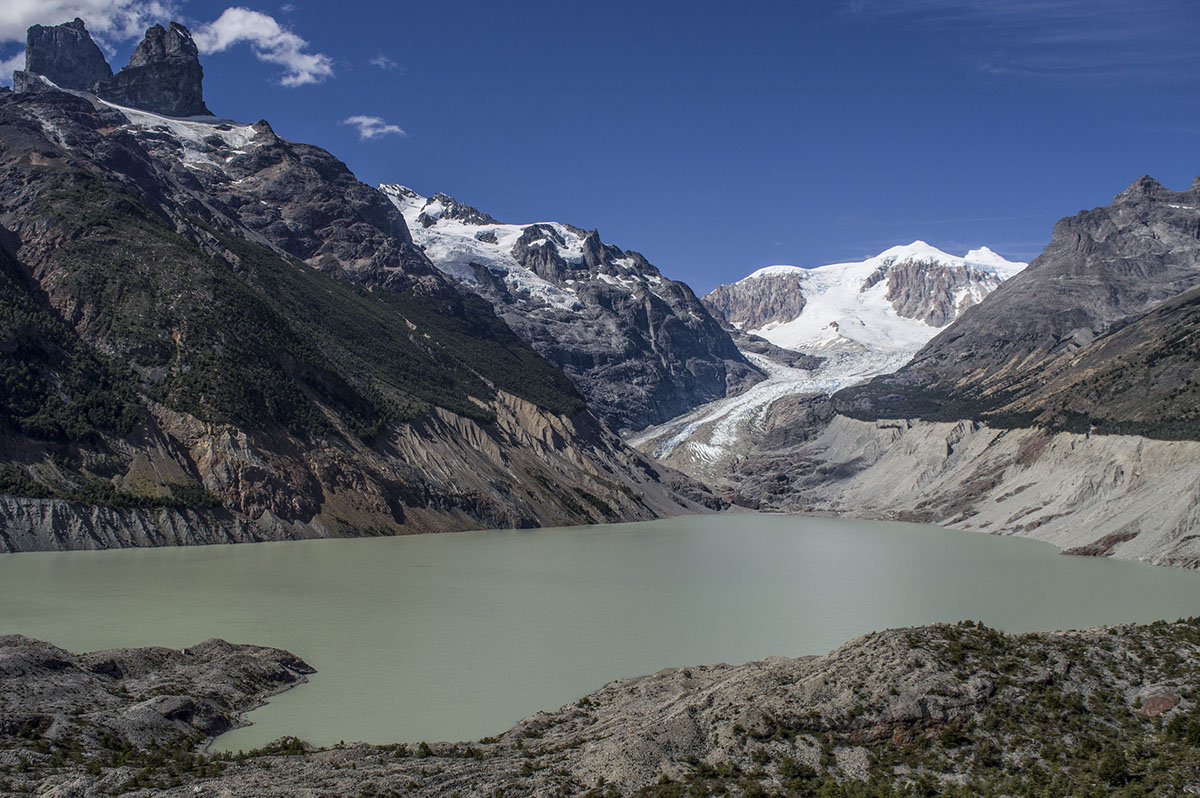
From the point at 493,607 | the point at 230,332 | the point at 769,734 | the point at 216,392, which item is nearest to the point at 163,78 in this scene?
the point at 230,332

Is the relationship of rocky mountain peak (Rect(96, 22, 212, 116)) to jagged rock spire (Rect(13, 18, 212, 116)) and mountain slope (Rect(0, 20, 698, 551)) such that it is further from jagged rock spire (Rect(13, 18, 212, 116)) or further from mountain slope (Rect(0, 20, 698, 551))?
mountain slope (Rect(0, 20, 698, 551))

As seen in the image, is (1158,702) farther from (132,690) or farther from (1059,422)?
(1059,422)

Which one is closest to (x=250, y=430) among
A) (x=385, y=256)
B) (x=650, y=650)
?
(x=650, y=650)

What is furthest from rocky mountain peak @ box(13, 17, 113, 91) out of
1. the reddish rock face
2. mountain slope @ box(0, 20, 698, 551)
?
the reddish rock face

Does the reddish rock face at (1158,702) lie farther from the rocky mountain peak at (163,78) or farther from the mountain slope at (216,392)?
the rocky mountain peak at (163,78)

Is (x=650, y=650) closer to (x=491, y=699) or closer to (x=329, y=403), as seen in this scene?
(x=491, y=699)
